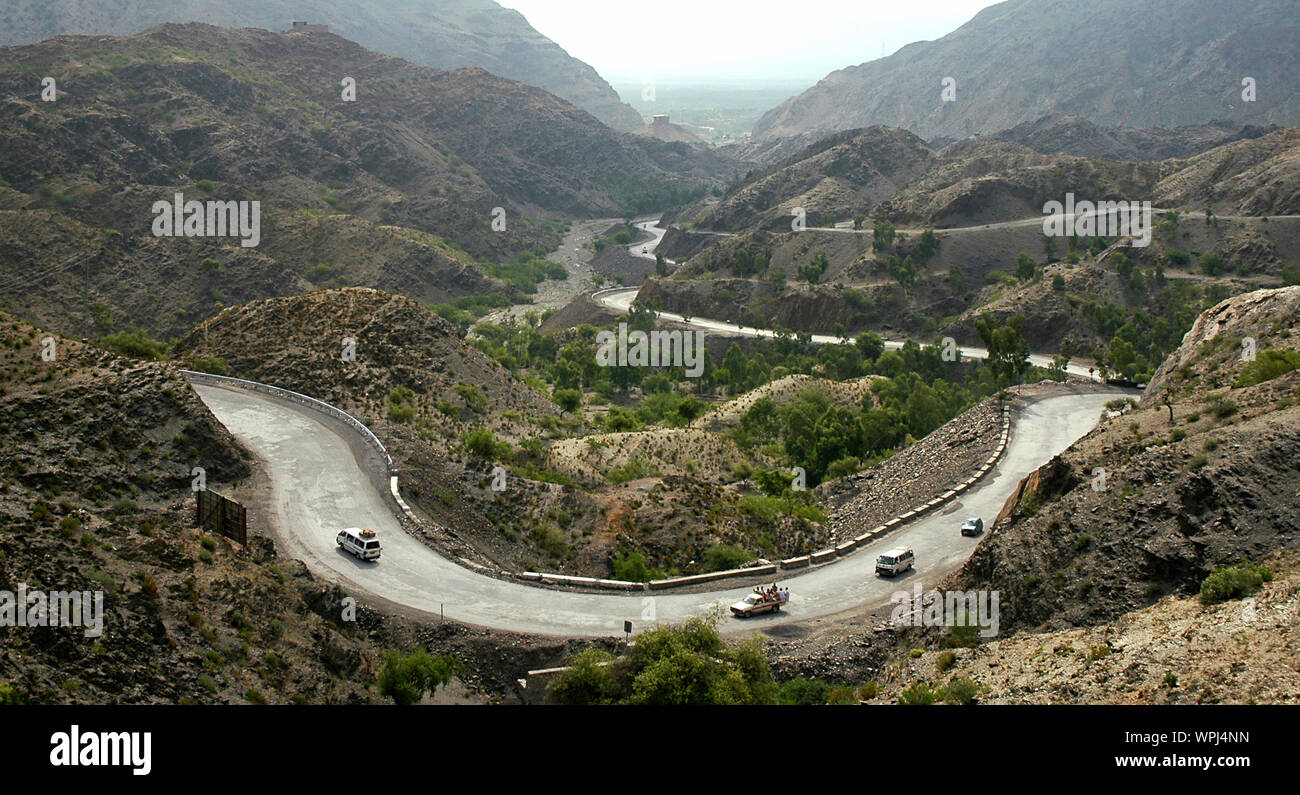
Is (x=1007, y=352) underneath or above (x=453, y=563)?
above

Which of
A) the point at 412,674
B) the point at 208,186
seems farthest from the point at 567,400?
the point at 208,186

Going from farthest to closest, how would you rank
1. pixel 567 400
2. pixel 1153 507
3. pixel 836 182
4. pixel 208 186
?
1. pixel 836 182
2. pixel 208 186
3. pixel 567 400
4. pixel 1153 507

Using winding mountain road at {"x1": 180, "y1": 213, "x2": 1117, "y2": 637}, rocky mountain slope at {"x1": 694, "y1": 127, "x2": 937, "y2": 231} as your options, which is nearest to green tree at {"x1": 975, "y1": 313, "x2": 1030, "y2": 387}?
winding mountain road at {"x1": 180, "y1": 213, "x2": 1117, "y2": 637}

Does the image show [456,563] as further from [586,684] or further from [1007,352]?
[1007,352]

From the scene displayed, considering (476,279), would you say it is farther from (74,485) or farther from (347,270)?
(74,485)

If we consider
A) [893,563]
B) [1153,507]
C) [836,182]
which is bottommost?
[893,563]

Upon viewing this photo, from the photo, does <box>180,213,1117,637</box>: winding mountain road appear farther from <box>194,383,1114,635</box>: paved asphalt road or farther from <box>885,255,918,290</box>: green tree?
<box>885,255,918,290</box>: green tree

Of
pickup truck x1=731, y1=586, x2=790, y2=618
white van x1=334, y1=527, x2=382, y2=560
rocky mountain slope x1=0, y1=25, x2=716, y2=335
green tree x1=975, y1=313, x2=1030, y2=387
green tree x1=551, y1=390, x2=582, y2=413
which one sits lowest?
pickup truck x1=731, y1=586, x2=790, y2=618
